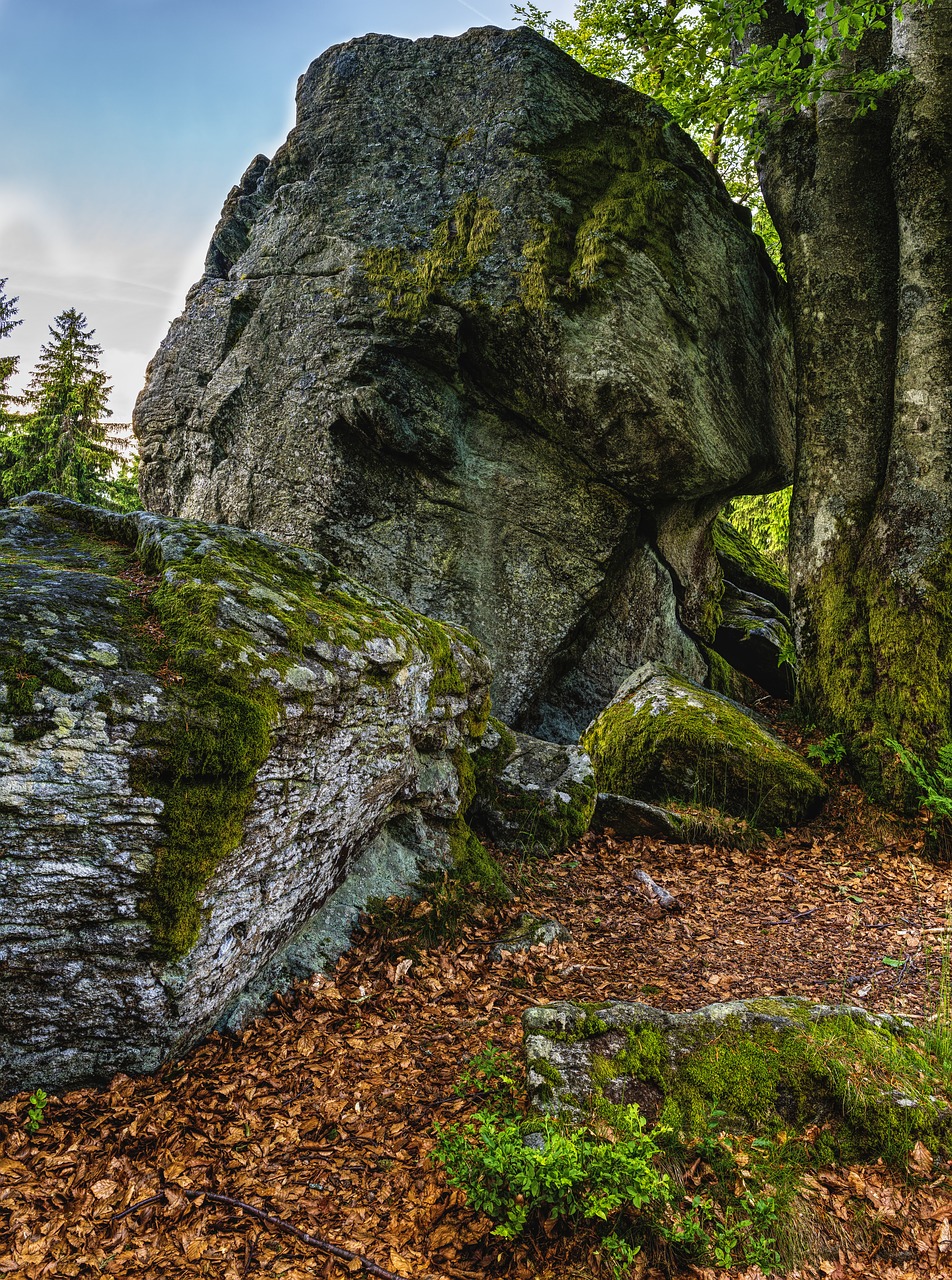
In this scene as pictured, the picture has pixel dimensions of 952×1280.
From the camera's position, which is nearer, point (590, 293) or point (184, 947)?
point (184, 947)

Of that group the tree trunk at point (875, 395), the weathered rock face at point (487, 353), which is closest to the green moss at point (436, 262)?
the weathered rock face at point (487, 353)

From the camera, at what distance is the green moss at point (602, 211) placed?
8797 millimetres

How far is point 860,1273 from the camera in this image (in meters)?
2.65

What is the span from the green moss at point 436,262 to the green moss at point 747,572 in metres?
7.32

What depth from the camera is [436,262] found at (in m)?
9.29

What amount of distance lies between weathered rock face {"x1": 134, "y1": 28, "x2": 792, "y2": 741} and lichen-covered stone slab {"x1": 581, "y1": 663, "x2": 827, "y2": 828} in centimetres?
181

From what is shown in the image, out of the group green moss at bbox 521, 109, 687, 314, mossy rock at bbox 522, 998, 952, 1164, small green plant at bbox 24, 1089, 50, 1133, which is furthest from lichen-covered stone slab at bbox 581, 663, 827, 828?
small green plant at bbox 24, 1089, 50, 1133

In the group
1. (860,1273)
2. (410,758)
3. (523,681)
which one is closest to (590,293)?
(523,681)

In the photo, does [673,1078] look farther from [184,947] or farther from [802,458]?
[802,458]

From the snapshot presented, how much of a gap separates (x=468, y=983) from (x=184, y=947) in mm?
1967

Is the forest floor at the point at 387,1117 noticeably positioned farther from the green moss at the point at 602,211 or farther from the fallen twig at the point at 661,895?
the green moss at the point at 602,211

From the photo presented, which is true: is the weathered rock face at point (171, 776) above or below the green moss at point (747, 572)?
below

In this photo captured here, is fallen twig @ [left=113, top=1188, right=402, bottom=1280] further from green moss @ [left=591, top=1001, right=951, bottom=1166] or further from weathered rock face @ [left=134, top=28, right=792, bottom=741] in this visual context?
weathered rock face @ [left=134, top=28, right=792, bottom=741]

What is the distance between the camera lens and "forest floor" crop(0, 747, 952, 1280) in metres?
2.63
